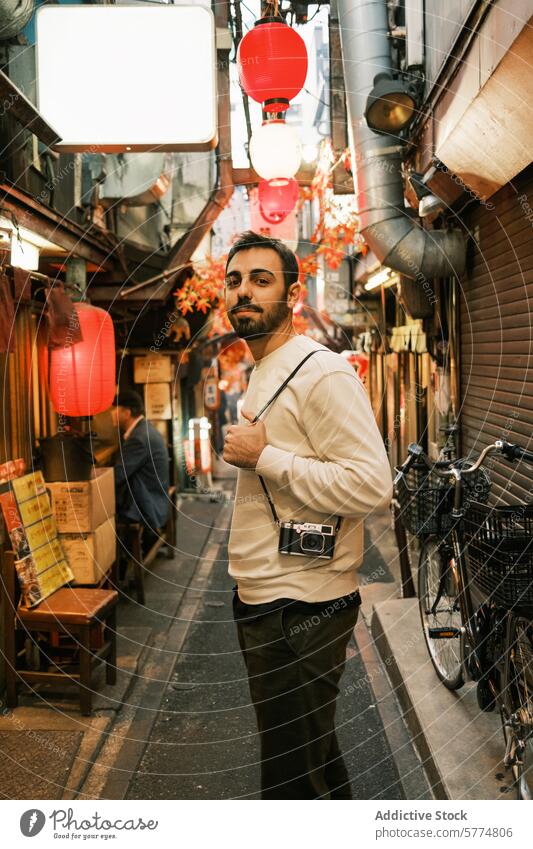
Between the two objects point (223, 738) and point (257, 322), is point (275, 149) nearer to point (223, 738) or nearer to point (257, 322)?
point (257, 322)

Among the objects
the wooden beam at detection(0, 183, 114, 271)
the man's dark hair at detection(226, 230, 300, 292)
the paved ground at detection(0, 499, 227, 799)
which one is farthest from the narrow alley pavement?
the wooden beam at detection(0, 183, 114, 271)

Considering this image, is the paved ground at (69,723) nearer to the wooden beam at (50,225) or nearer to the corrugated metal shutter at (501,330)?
the corrugated metal shutter at (501,330)

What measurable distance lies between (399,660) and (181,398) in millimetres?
13398

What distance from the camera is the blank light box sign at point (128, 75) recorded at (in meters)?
5.30

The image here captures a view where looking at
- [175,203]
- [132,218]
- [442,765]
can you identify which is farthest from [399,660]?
[175,203]

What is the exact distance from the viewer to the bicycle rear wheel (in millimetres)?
4027

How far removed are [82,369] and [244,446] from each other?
3.85 meters

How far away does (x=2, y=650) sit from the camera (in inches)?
248

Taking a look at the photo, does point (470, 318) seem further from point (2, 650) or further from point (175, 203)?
point (175, 203)

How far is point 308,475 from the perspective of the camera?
306 cm

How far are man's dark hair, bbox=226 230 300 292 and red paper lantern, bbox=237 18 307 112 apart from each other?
3.23 m

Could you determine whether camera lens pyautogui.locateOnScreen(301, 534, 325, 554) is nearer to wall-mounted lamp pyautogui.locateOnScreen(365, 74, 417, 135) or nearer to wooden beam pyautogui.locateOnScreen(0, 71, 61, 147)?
wooden beam pyautogui.locateOnScreen(0, 71, 61, 147)

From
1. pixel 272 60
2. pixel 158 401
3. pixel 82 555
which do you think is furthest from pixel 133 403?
pixel 272 60

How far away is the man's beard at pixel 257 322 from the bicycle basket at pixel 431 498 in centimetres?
251
